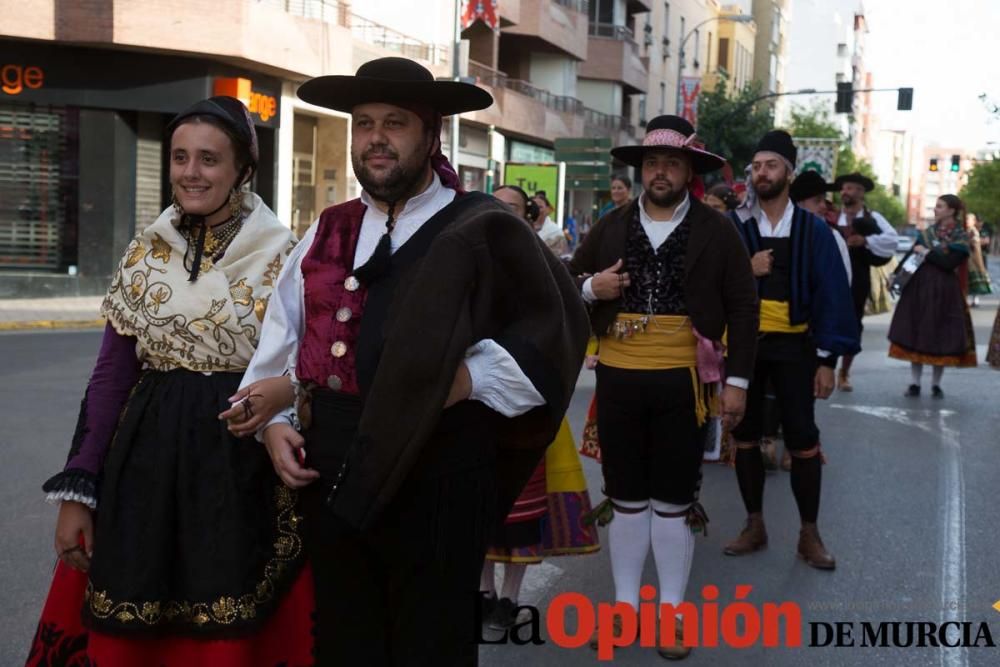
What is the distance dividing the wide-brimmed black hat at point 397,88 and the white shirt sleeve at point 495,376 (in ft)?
2.03

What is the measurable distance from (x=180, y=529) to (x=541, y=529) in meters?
2.02

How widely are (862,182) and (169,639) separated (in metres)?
8.67

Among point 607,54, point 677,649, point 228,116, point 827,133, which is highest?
point 607,54

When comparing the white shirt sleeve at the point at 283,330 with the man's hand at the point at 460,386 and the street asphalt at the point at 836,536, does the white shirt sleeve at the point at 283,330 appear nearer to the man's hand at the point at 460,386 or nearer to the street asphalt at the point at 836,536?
the man's hand at the point at 460,386

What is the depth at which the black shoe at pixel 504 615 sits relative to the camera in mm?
4820

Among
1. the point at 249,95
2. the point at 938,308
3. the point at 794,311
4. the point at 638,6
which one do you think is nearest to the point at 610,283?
the point at 794,311

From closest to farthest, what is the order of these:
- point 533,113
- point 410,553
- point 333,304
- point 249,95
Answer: point 410,553
point 333,304
point 249,95
point 533,113

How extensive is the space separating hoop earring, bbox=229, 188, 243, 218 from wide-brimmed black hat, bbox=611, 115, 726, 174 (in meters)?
1.90

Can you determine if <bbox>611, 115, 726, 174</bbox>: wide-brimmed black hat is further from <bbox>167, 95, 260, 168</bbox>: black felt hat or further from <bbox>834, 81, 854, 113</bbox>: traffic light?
<bbox>834, 81, 854, 113</bbox>: traffic light

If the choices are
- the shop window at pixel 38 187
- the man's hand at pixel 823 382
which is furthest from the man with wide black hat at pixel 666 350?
the shop window at pixel 38 187

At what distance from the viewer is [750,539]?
20.1 feet

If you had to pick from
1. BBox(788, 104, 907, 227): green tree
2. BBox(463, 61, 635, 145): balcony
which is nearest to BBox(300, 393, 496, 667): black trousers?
BBox(463, 61, 635, 145): balcony

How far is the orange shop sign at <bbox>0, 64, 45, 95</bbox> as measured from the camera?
19.6 metres

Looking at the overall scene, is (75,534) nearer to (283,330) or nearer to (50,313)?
(283,330)
